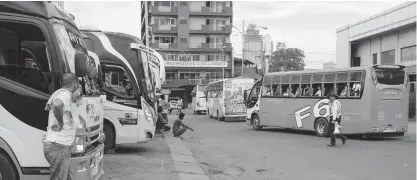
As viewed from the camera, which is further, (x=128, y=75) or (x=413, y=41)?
(x=413, y=41)

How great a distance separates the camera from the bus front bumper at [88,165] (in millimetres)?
5973

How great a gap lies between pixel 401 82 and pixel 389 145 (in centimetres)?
329

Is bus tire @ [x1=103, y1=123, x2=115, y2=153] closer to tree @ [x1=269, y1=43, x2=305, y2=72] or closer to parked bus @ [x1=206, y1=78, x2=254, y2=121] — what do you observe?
parked bus @ [x1=206, y1=78, x2=254, y2=121]

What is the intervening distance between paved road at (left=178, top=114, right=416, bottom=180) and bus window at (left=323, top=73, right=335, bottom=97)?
2.54 metres

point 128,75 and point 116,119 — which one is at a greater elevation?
point 128,75

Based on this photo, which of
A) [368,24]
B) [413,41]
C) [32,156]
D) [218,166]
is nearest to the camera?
[32,156]

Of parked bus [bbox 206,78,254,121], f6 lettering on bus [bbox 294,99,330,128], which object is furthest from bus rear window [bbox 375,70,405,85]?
parked bus [bbox 206,78,254,121]

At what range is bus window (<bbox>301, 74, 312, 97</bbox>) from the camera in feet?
64.4

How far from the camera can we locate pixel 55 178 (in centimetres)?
562

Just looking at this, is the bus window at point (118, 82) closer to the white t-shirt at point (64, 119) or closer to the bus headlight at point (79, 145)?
the bus headlight at point (79, 145)

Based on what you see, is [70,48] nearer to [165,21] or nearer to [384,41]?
[384,41]

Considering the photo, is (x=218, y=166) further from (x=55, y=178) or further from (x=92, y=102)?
(x=55, y=178)

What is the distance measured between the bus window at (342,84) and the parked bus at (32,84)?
13421 mm

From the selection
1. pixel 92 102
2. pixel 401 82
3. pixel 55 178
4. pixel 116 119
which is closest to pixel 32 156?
pixel 55 178
